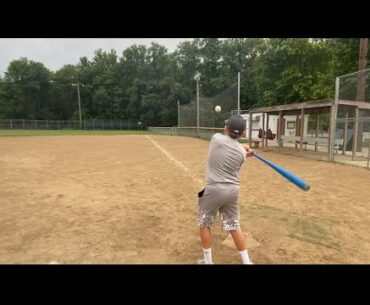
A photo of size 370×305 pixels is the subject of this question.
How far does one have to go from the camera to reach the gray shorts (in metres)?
3.23

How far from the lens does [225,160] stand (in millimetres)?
3258

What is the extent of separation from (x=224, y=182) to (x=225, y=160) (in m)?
0.24

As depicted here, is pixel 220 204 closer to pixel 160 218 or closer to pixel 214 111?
pixel 160 218

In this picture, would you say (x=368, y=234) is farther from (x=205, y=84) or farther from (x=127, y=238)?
(x=205, y=84)

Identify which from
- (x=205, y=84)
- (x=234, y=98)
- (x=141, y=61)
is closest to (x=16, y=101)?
(x=141, y=61)

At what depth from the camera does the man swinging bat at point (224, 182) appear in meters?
3.25

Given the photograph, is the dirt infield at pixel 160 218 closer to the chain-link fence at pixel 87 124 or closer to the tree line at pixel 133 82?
the tree line at pixel 133 82

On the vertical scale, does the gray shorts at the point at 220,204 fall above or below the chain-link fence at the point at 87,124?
above

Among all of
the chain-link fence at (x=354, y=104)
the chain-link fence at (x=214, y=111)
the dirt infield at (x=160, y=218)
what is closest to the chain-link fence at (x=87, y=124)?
the chain-link fence at (x=214, y=111)

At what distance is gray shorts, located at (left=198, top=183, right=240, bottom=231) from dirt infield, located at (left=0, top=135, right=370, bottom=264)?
0.57 m

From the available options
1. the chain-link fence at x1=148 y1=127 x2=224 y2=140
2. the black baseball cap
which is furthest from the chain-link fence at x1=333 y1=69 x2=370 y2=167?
the black baseball cap

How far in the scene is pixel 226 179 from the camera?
10.7 ft

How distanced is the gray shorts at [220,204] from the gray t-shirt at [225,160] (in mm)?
78

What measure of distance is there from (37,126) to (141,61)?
28.1 meters
